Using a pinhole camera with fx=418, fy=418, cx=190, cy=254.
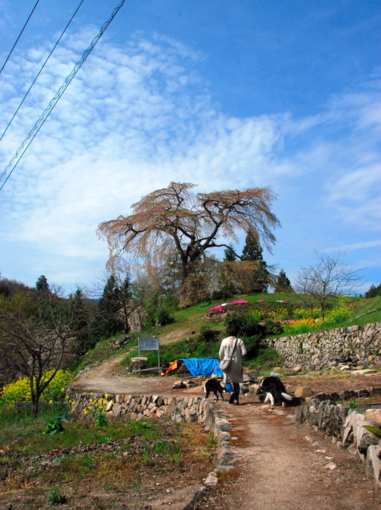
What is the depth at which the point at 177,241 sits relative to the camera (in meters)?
29.9

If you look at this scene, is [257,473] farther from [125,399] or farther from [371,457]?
[125,399]

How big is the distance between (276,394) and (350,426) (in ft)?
11.1

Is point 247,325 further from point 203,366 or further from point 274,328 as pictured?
point 203,366

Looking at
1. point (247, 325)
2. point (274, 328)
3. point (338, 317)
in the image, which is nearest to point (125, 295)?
point (247, 325)

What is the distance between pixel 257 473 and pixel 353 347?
10905 millimetres

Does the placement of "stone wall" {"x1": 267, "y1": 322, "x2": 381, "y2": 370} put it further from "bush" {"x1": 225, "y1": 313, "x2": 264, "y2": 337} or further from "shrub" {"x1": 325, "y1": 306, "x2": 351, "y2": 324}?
"shrub" {"x1": 325, "y1": 306, "x2": 351, "y2": 324}

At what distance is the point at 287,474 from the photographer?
4.08 m

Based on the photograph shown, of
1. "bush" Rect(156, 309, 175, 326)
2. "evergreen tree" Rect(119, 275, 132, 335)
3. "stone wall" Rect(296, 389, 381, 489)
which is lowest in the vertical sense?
"stone wall" Rect(296, 389, 381, 489)

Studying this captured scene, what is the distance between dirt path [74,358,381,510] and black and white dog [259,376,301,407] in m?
0.99

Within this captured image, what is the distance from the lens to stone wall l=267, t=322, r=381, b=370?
1315 centimetres

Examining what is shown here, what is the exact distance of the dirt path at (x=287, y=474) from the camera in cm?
336

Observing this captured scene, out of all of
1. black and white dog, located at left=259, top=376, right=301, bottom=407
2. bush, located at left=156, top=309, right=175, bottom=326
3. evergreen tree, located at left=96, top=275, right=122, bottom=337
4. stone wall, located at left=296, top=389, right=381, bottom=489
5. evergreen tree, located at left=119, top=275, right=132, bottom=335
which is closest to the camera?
stone wall, located at left=296, top=389, right=381, bottom=489

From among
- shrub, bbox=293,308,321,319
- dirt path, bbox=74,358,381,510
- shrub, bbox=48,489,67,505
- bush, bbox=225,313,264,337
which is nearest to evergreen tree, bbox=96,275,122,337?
shrub, bbox=293,308,321,319

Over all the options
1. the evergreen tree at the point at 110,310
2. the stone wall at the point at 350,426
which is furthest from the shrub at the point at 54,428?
the evergreen tree at the point at 110,310
